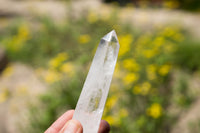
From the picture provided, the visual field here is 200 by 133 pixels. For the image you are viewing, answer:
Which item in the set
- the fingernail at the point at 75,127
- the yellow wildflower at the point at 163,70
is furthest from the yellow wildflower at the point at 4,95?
the fingernail at the point at 75,127

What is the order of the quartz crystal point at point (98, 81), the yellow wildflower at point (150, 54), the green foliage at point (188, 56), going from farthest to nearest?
the green foliage at point (188, 56)
the yellow wildflower at point (150, 54)
the quartz crystal point at point (98, 81)

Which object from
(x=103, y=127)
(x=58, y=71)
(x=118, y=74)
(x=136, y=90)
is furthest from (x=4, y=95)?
(x=103, y=127)

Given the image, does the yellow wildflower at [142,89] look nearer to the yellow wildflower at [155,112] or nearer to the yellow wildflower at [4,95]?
the yellow wildflower at [155,112]

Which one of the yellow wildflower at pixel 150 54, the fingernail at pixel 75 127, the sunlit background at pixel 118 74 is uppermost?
the fingernail at pixel 75 127

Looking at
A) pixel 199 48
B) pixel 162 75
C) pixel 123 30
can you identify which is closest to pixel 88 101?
pixel 162 75

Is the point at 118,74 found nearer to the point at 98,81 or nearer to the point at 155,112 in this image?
the point at 155,112

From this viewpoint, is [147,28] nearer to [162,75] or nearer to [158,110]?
[162,75]
